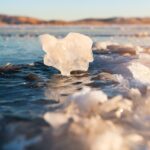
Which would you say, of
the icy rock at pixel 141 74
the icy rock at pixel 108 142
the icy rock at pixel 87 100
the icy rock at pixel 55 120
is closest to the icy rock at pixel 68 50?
the icy rock at pixel 141 74

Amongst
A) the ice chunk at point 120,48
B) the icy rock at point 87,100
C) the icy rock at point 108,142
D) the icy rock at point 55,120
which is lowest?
the ice chunk at point 120,48

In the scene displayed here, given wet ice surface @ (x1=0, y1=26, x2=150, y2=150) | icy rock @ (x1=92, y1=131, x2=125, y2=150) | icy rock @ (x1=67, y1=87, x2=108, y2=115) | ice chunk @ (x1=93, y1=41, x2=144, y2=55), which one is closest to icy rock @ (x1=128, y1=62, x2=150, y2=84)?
wet ice surface @ (x1=0, y1=26, x2=150, y2=150)

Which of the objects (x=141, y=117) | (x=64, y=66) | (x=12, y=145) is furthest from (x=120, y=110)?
(x=64, y=66)

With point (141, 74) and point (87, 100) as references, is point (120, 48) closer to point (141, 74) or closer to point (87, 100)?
point (141, 74)

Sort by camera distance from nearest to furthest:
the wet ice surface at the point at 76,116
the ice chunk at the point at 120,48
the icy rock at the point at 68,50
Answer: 1. the wet ice surface at the point at 76,116
2. the icy rock at the point at 68,50
3. the ice chunk at the point at 120,48

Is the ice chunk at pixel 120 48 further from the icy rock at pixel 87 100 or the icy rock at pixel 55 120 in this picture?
the icy rock at pixel 55 120

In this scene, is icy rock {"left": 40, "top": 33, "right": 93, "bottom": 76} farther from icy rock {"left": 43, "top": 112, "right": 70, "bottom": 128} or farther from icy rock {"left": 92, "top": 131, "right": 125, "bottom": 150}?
icy rock {"left": 92, "top": 131, "right": 125, "bottom": 150}

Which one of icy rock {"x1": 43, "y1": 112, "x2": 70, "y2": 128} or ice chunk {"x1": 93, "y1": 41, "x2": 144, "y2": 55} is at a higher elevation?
icy rock {"x1": 43, "y1": 112, "x2": 70, "y2": 128}

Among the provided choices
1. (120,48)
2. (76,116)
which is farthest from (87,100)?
(120,48)
